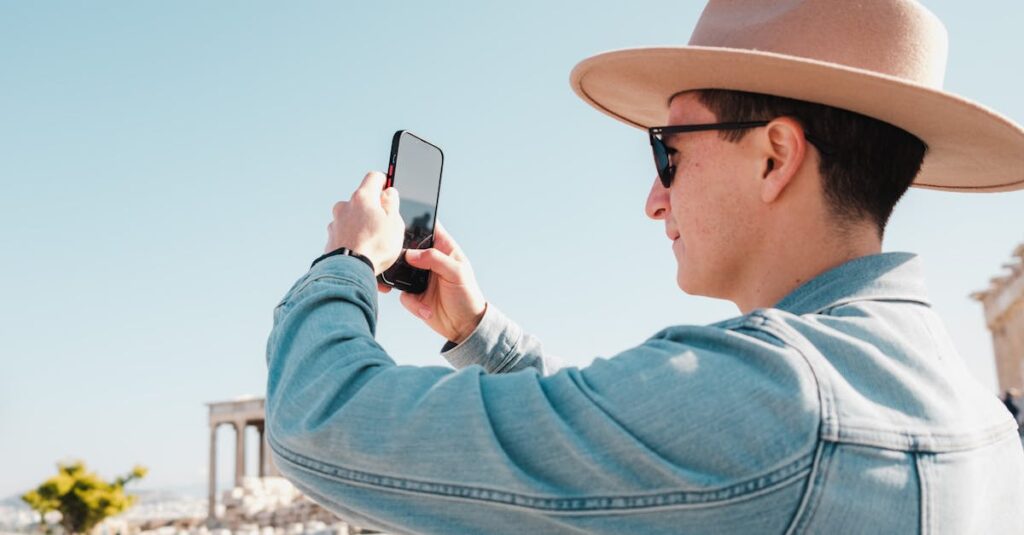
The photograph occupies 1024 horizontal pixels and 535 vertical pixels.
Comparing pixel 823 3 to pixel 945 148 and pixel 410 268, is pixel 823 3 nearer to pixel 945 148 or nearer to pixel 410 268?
pixel 945 148

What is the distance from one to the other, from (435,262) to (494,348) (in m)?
0.27

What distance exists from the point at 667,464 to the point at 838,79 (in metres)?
0.85

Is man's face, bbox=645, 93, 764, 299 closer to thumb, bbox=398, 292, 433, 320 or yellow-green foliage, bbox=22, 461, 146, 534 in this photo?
thumb, bbox=398, 292, 433, 320

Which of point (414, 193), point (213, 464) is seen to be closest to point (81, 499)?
point (213, 464)

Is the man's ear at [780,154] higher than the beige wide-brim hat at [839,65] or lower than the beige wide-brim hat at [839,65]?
lower

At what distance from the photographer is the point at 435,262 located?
2.43 m

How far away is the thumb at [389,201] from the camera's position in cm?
194

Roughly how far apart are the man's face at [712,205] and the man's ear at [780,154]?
0.02m

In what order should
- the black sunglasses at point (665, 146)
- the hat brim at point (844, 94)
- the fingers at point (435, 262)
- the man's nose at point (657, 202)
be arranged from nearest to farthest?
the hat brim at point (844, 94) < the black sunglasses at point (665, 146) < the man's nose at point (657, 202) < the fingers at point (435, 262)

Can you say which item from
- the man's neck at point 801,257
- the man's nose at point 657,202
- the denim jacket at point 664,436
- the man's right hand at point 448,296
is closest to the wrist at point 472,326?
the man's right hand at point 448,296

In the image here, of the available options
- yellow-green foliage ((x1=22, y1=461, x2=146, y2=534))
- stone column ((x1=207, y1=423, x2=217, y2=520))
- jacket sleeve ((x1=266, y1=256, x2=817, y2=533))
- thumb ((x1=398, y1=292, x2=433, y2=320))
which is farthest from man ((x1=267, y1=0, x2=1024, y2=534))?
stone column ((x1=207, y1=423, x2=217, y2=520))

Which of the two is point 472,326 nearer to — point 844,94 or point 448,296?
point 448,296

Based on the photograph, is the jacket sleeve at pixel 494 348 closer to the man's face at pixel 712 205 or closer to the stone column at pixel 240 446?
the man's face at pixel 712 205

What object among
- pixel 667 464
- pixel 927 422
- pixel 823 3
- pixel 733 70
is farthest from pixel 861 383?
pixel 823 3
